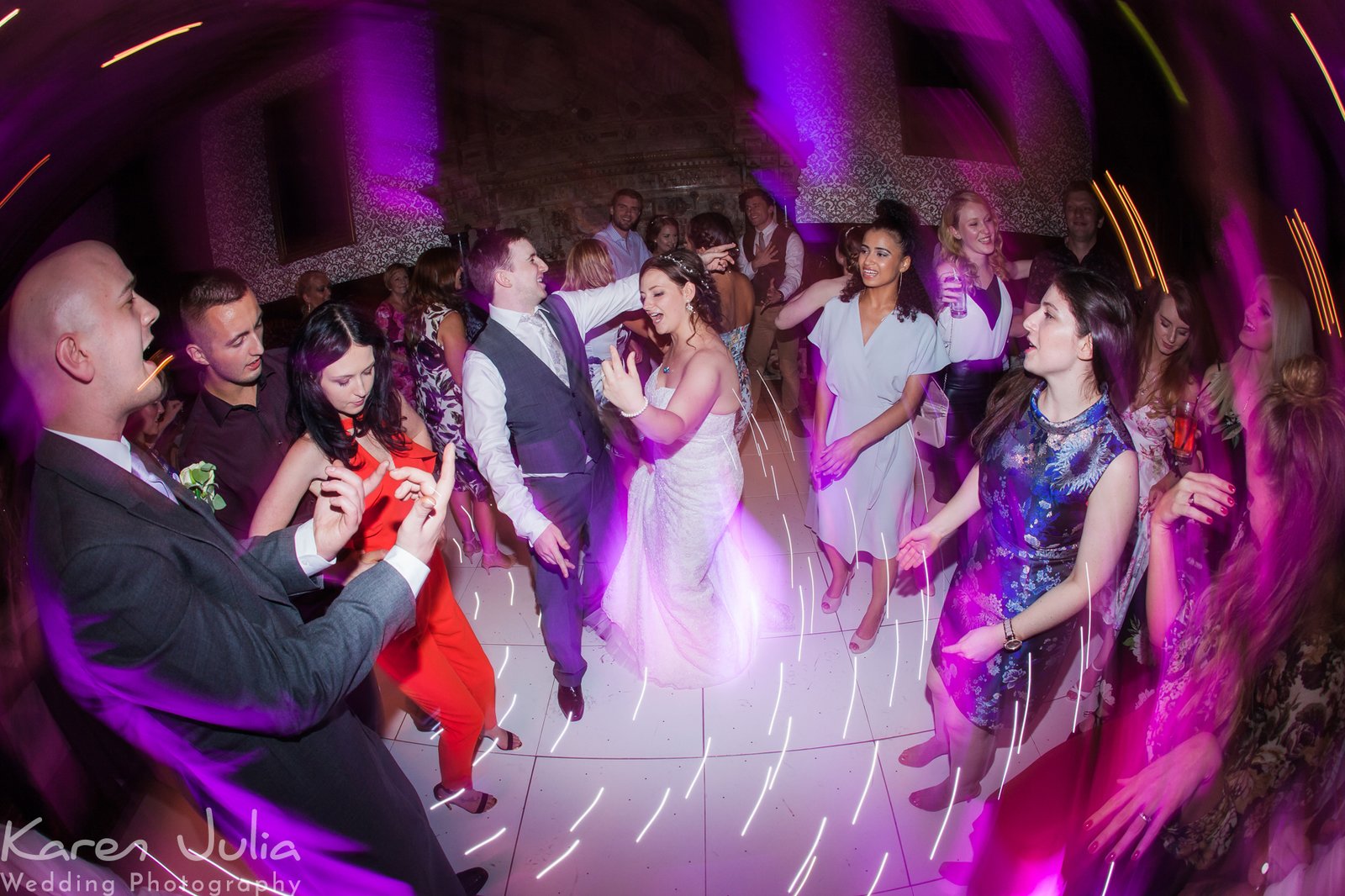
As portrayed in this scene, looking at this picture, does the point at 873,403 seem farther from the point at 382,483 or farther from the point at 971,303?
the point at 382,483

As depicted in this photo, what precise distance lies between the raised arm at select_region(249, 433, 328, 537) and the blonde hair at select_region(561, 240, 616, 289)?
1.46 m

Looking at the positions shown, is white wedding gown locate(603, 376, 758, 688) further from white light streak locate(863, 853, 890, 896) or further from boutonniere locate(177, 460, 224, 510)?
boutonniere locate(177, 460, 224, 510)

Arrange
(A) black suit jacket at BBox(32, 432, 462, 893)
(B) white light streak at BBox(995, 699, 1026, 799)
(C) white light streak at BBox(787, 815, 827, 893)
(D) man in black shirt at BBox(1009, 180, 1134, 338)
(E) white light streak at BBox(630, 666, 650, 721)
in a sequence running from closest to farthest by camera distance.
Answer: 1. (A) black suit jacket at BBox(32, 432, 462, 893)
2. (C) white light streak at BBox(787, 815, 827, 893)
3. (B) white light streak at BBox(995, 699, 1026, 799)
4. (E) white light streak at BBox(630, 666, 650, 721)
5. (D) man in black shirt at BBox(1009, 180, 1134, 338)

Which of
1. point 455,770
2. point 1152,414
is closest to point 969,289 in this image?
point 1152,414

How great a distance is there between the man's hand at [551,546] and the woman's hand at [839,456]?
1059 millimetres

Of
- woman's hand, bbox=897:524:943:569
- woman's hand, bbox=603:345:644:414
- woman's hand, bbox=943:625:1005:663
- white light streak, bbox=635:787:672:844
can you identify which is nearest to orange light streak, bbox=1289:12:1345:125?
woman's hand, bbox=897:524:943:569

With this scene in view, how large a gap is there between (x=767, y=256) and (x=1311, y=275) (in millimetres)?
2663

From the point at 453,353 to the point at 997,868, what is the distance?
2377 millimetres

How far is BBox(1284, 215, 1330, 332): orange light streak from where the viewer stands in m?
1.63

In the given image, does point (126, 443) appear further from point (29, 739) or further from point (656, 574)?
point (656, 574)

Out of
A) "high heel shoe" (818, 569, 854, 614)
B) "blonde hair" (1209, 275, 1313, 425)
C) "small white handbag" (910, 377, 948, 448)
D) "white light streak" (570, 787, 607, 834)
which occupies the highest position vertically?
"blonde hair" (1209, 275, 1313, 425)

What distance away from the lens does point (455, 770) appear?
1.86 metres

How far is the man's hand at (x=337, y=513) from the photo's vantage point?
1.13m

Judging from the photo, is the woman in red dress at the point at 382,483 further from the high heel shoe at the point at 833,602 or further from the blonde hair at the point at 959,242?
the blonde hair at the point at 959,242
